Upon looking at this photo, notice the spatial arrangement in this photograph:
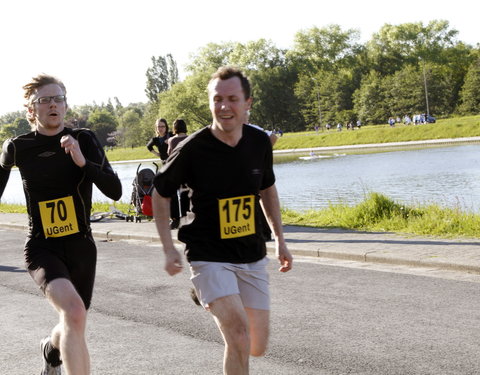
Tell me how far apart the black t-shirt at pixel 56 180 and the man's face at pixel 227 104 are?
804 millimetres

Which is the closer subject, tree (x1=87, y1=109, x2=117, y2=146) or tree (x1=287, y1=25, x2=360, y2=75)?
tree (x1=287, y1=25, x2=360, y2=75)

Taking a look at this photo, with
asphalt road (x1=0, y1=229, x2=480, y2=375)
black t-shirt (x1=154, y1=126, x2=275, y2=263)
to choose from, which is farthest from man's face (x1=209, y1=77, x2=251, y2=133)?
asphalt road (x1=0, y1=229, x2=480, y2=375)

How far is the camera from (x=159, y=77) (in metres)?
150

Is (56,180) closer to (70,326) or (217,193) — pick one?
(70,326)

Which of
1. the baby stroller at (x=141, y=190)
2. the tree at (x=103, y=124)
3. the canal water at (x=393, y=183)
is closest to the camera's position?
the baby stroller at (x=141, y=190)

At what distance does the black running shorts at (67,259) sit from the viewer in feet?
13.6

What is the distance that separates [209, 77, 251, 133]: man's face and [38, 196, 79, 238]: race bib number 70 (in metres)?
1.02

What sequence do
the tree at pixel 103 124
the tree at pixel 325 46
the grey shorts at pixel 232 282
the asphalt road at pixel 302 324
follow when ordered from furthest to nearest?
the tree at pixel 103 124 < the tree at pixel 325 46 < the asphalt road at pixel 302 324 < the grey shorts at pixel 232 282

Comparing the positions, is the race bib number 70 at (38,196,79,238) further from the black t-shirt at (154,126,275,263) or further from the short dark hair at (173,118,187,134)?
the short dark hair at (173,118,187,134)

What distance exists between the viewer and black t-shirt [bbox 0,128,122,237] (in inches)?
165

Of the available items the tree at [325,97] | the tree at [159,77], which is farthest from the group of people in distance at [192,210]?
the tree at [159,77]

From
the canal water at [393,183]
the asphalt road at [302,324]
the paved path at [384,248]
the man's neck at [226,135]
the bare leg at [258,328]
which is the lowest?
the canal water at [393,183]

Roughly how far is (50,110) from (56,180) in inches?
15.8

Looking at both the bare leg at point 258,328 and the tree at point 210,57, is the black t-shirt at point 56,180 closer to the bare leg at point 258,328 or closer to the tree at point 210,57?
the bare leg at point 258,328
